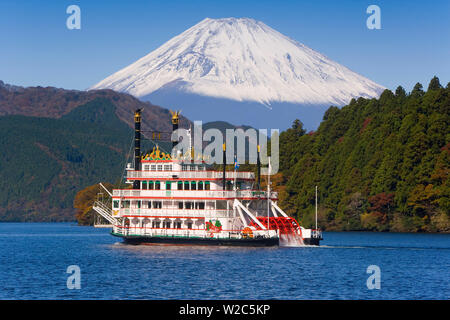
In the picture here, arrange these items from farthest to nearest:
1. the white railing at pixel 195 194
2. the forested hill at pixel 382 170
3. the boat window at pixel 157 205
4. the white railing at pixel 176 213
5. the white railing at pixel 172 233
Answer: the forested hill at pixel 382 170, the boat window at pixel 157 205, the white railing at pixel 176 213, the white railing at pixel 195 194, the white railing at pixel 172 233

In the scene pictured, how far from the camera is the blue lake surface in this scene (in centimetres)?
4394

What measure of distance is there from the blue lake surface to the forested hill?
27326 millimetres

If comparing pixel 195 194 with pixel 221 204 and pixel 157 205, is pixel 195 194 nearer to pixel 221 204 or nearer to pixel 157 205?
pixel 221 204

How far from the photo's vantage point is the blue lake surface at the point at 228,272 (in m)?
43.9

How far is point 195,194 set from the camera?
234ft

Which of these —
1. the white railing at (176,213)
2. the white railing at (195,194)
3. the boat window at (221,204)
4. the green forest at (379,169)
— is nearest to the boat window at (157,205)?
the white railing at (176,213)

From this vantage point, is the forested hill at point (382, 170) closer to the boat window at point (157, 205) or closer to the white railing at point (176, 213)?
the white railing at point (176, 213)

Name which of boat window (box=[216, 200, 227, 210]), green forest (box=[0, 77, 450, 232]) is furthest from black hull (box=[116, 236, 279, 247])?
green forest (box=[0, 77, 450, 232])

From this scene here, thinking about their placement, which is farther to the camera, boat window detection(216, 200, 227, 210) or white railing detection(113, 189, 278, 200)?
boat window detection(216, 200, 227, 210)

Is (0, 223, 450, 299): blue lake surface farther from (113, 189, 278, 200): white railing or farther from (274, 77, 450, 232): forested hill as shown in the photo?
(274, 77, 450, 232): forested hill

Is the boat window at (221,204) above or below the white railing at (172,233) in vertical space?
above

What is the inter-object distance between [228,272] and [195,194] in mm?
19024

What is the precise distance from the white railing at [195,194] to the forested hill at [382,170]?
37039mm
